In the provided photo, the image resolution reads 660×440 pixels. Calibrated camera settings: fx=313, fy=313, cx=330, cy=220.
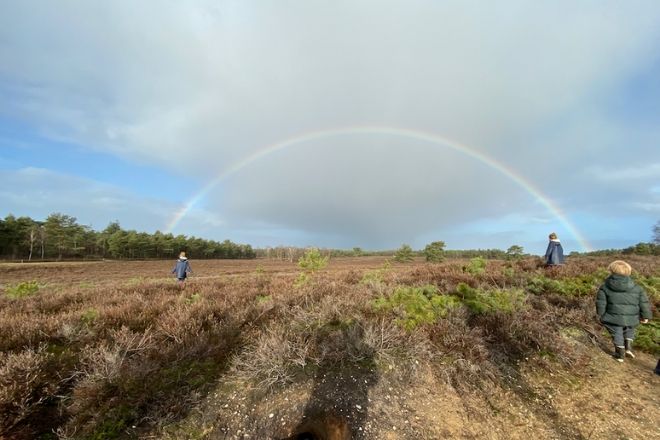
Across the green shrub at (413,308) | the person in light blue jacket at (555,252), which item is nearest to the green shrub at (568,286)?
the person in light blue jacket at (555,252)

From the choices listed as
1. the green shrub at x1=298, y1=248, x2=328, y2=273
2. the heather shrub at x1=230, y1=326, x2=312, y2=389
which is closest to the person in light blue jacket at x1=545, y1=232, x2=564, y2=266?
the green shrub at x1=298, y1=248, x2=328, y2=273

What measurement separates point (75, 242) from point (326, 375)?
8756 cm

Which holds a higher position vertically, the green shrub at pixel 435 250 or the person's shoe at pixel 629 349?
the green shrub at pixel 435 250

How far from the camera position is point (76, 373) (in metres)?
3.57

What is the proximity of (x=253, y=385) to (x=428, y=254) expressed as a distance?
51.4 meters

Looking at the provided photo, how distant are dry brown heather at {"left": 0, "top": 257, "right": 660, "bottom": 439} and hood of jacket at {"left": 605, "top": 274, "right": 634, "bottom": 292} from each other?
95cm

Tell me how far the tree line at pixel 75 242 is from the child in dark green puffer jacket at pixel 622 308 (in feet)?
278

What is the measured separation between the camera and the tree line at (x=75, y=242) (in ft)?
201

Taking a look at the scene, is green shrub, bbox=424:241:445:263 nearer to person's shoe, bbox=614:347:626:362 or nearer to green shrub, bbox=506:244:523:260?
green shrub, bbox=506:244:523:260

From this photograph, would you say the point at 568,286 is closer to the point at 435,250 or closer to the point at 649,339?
the point at 649,339

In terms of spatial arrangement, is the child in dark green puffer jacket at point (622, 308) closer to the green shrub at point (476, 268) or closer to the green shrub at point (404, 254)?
the green shrub at point (476, 268)

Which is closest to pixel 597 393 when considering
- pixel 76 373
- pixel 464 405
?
pixel 464 405

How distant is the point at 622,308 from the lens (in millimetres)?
5574

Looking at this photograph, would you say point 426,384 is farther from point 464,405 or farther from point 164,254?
point 164,254
